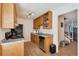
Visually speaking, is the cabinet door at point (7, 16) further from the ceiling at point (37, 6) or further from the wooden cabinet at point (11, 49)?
the wooden cabinet at point (11, 49)

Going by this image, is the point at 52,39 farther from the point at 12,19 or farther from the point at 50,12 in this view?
the point at 12,19

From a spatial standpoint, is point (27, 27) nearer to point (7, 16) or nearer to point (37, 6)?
point (37, 6)

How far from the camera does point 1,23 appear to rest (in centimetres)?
275

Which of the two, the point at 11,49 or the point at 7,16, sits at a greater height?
the point at 7,16

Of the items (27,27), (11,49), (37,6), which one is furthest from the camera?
(27,27)

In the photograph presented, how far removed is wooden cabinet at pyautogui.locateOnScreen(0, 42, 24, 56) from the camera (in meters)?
2.48

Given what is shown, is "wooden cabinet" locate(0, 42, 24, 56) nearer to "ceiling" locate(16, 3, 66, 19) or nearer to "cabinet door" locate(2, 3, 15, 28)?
"cabinet door" locate(2, 3, 15, 28)

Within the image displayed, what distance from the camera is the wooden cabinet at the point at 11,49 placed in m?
2.48

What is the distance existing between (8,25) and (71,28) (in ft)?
22.2

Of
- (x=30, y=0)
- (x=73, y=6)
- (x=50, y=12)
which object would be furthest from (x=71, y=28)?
(x=30, y=0)

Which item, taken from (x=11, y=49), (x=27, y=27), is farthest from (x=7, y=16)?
(x=27, y=27)

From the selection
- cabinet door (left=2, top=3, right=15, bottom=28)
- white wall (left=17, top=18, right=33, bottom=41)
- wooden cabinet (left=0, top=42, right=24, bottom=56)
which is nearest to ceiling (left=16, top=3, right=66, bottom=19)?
cabinet door (left=2, top=3, right=15, bottom=28)

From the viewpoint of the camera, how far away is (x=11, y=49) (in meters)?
2.69

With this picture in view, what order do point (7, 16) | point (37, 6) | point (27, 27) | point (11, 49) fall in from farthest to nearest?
point (27, 27) → point (37, 6) → point (7, 16) → point (11, 49)
